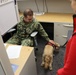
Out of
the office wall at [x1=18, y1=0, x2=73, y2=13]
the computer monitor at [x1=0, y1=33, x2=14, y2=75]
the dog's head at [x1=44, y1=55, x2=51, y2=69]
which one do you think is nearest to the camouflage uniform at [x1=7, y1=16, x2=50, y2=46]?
Answer: the dog's head at [x1=44, y1=55, x2=51, y2=69]

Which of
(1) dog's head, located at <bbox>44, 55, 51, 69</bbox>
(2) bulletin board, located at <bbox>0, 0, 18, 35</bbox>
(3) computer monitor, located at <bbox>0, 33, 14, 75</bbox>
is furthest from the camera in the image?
(1) dog's head, located at <bbox>44, 55, 51, 69</bbox>

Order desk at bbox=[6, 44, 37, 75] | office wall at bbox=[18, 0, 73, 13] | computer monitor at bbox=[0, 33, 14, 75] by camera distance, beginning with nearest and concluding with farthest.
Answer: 1. computer monitor at bbox=[0, 33, 14, 75]
2. desk at bbox=[6, 44, 37, 75]
3. office wall at bbox=[18, 0, 73, 13]

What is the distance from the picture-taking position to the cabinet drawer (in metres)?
2.24

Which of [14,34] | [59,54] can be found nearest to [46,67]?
[59,54]

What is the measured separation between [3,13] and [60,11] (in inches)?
79.3

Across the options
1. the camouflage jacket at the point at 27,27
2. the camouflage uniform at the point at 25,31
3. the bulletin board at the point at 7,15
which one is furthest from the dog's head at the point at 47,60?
the bulletin board at the point at 7,15

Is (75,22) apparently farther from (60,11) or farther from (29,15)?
(60,11)

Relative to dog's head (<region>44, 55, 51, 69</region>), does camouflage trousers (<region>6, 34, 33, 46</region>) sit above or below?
above

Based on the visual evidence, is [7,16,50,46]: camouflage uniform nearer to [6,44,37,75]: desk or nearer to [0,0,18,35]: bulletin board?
[6,44,37,75]: desk

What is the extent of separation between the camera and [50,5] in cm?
278

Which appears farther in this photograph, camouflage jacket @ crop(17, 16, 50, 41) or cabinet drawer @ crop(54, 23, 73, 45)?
cabinet drawer @ crop(54, 23, 73, 45)

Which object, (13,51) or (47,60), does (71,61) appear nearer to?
(13,51)

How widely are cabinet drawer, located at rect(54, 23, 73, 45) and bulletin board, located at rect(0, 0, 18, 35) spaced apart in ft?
4.32

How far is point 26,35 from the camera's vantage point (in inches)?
84.0
